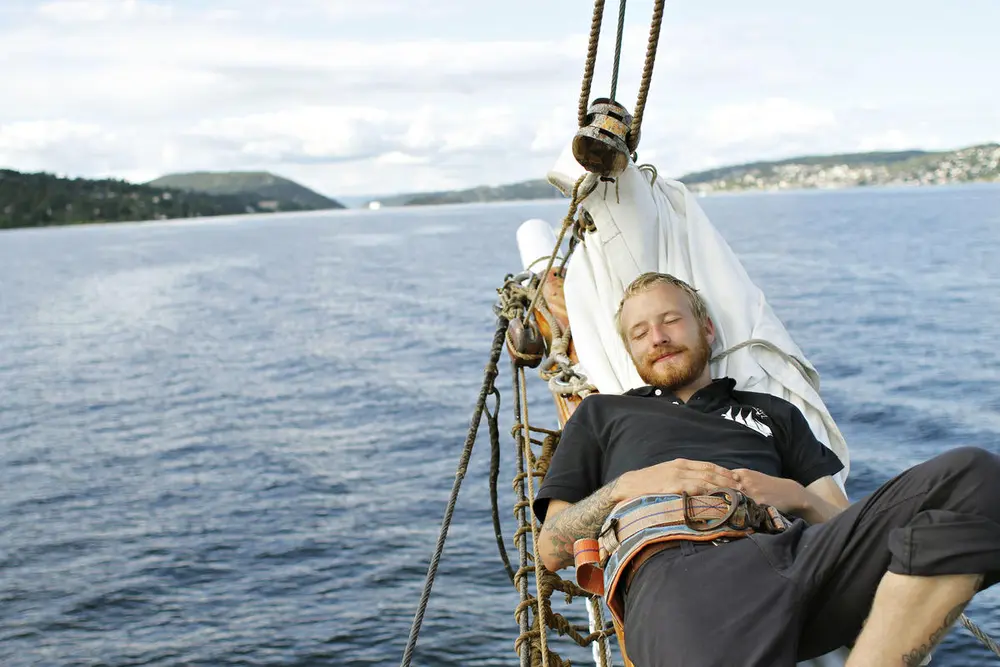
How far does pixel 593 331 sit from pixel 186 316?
27271 mm

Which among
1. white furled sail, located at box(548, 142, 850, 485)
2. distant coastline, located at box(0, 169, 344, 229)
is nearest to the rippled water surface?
white furled sail, located at box(548, 142, 850, 485)

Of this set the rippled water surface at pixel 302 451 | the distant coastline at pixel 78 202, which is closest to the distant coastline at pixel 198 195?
the distant coastline at pixel 78 202

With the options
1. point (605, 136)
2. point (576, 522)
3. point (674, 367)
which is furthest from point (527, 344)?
point (576, 522)

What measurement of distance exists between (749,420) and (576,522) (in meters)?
0.73

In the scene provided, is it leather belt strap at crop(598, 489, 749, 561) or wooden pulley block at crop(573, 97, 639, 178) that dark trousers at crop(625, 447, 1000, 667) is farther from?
wooden pulley block at crop(573, 97, 639, 178)

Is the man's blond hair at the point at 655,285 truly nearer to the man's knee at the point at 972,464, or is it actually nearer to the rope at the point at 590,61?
the rope at the point at 590,61

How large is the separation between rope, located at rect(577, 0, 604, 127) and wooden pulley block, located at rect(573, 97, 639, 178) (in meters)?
0.05

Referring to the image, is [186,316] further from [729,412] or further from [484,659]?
[729,412]

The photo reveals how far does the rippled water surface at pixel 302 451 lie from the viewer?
341 inches

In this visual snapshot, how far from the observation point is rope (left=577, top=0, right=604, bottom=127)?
3.61 m

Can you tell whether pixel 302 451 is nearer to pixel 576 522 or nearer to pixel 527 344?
pixel 527 344

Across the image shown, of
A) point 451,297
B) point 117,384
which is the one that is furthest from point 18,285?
point 117,384

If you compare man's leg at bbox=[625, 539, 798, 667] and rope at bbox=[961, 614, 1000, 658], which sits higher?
man's leg at bbox=[625, 539, 798, 667]

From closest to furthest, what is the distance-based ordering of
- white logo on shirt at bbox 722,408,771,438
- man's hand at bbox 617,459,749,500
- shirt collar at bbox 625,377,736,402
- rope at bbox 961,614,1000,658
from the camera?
man's hand at bbox 617,459,749,500 → rope at bbox 961,614,1000,658 → white logo on shirt at bbox 722,408,771,438 → shirt collar at bbox 625,377,736,402
